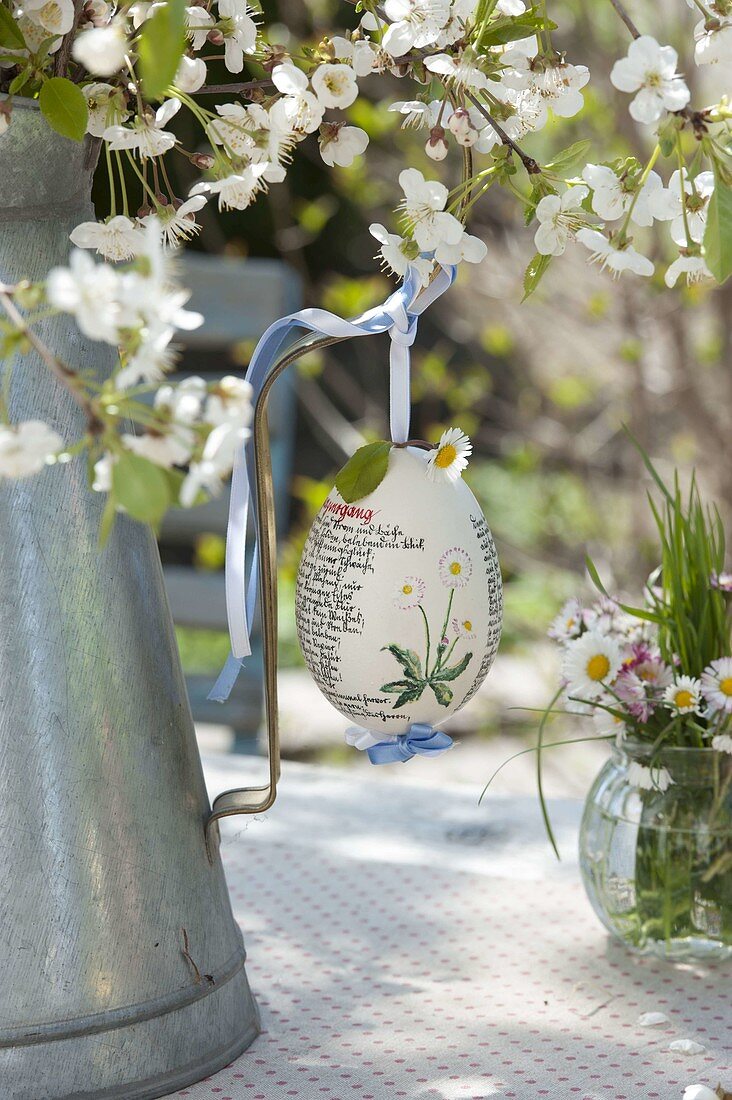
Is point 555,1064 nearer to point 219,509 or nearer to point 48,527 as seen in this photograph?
point 48,527

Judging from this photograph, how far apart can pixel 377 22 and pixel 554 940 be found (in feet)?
1.57

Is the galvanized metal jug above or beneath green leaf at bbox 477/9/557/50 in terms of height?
beneath

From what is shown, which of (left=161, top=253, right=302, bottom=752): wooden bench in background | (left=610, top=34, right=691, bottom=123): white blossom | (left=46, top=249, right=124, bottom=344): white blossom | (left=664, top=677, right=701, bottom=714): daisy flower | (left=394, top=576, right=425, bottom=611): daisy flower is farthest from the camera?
(left=161, top=253, right=302, bottom=752): wooden bench in background

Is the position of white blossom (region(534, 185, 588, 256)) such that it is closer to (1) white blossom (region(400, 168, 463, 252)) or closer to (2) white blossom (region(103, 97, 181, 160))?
(1) white blossom (region(400, 168, 463, 252))

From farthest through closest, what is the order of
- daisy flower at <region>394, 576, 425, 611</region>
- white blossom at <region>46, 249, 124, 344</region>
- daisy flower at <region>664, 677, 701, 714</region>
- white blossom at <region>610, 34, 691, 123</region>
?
daisy flower at <region>664, 677, 701, 714</region> → daisy flower at <region>394, 576, 425, 611</region> → white blossom at <region>610, 34, 691, 123</region> → white blossom at <region>46, 249, 124, 344</region>

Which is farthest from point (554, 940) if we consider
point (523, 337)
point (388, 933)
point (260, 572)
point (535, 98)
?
point (523, 337)

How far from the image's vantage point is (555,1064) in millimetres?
547

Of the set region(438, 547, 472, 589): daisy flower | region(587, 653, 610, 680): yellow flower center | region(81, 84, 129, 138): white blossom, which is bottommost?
region(587, 653, 610, 680): yellow flower center

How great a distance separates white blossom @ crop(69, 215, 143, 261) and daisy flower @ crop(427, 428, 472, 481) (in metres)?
0.15

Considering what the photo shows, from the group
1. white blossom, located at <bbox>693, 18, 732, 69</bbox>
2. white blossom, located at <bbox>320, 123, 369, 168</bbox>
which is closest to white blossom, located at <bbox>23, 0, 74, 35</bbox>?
white blossom, located at <bbox>320, 123, 369, 168</bbox>

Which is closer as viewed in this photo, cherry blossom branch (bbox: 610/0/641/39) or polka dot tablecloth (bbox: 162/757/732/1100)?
cherry blossom branch (bbox: 610/0/641/39)

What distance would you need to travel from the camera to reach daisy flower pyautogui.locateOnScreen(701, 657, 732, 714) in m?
0.61

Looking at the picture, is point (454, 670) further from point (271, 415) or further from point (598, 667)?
point (271, 415)

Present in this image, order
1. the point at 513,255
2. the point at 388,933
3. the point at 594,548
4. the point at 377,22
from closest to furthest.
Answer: the point at 377,22 < the point at 388,933 < the point at 513,255 < the point at 594,548
